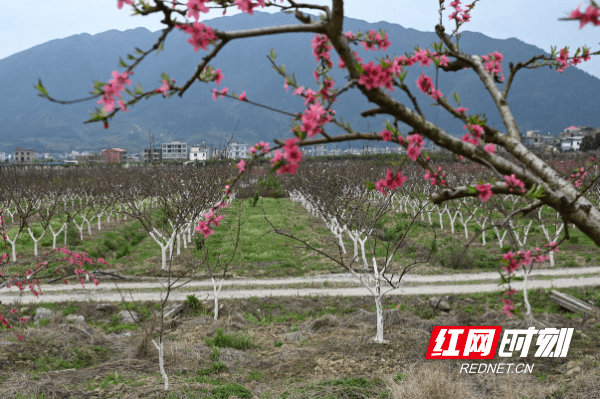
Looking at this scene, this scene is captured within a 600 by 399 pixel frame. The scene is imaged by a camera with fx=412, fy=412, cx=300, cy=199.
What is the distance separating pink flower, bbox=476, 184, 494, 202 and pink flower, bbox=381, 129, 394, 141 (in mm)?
588

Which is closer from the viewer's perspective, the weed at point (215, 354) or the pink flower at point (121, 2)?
the pink flower at point (121, 2)

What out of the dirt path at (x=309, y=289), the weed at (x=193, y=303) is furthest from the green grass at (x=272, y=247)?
the weed at (x=193, y=303)

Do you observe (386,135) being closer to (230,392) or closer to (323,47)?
(323,47)

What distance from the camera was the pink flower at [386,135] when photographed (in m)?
2.54

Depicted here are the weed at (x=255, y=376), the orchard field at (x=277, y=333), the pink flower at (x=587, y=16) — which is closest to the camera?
the pink flower at (x=587, y=16)

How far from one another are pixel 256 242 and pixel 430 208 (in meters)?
11.5

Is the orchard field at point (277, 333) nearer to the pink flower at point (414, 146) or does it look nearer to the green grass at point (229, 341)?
the green grass at point (229, 341)

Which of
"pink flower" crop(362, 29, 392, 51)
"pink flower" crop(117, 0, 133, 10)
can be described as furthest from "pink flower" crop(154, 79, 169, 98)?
"pink flower" crop(362, 29, 392, 51)

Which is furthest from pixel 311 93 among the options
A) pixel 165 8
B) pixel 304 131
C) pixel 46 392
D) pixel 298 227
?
pixel 298 227

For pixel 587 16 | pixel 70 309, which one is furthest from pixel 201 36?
pixel 70 309

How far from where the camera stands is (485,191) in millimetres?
2393

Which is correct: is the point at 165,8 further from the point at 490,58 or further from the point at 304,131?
the point at 490,58

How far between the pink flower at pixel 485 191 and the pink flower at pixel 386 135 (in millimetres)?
588

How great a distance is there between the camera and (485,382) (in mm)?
6438
